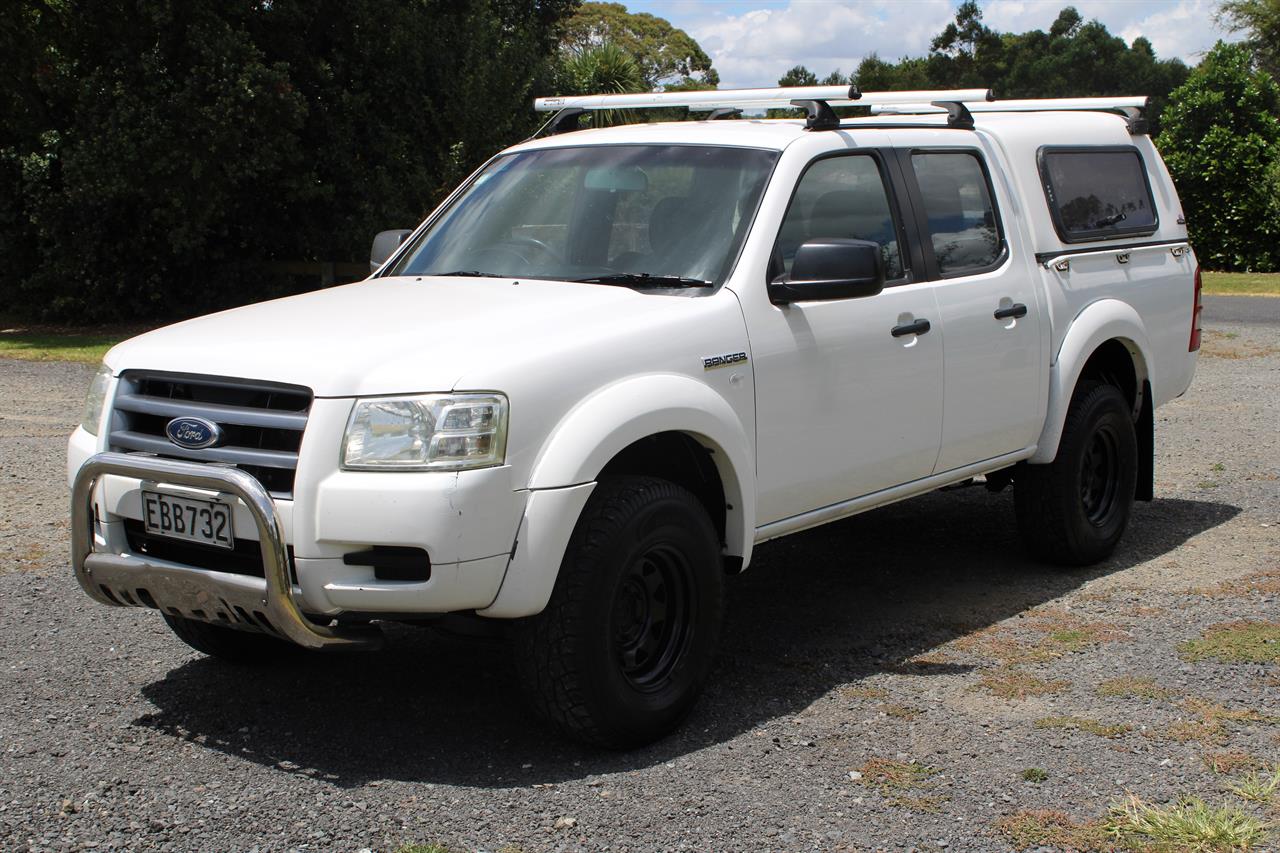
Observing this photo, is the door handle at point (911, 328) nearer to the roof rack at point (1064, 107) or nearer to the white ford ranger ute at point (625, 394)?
the white ford ranger ute at point (625, 394)

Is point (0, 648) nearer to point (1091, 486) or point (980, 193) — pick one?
point (980, 193)

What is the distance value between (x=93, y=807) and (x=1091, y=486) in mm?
4890

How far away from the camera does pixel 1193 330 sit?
24.7 ft

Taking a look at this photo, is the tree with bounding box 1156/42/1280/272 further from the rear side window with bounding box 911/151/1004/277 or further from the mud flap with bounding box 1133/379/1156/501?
the rear side window with bounding box 911/151/1004/277

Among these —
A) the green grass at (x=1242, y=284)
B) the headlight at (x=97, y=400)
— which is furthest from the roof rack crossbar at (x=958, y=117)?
the green grass at (x=1242, y=284)

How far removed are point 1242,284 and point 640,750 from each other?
22.7 meters

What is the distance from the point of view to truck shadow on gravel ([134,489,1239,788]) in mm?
4562

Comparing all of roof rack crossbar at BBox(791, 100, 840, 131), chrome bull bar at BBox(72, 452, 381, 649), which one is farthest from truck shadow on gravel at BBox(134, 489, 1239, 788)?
roof rack crossbar at BBox(791, 100, 840, 131)

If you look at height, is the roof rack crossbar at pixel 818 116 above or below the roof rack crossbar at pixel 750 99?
below

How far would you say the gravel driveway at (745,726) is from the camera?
4.01 m

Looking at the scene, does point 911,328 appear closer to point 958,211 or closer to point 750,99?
point 958,211

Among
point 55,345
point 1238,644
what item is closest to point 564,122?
point 1238,644

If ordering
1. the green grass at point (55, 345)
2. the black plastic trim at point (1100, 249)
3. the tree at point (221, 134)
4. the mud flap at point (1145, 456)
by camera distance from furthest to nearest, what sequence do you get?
the tree at point (221, 134), the green grass at point (55, 345), the mud flap at point (1145, 456), the black plastic trim at point (1100, 249)

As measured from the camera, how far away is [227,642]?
5.32 metres
